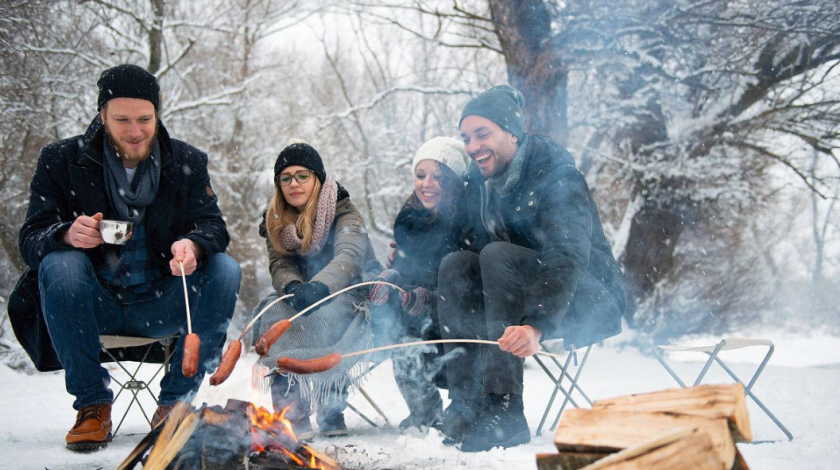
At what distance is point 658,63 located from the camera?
22.9 feet

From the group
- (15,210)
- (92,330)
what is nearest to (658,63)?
(92,330)

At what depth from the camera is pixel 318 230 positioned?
10.6 ft

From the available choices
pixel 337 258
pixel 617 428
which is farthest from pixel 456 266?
pixel 617 428

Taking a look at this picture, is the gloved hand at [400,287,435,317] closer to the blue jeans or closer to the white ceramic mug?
the blue jeans

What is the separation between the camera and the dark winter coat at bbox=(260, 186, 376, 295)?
2965mm

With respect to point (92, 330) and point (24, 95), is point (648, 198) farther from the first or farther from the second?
point (24, 95)

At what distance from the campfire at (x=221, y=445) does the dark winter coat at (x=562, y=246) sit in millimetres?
988

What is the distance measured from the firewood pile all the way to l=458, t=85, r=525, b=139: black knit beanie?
5.86 ft

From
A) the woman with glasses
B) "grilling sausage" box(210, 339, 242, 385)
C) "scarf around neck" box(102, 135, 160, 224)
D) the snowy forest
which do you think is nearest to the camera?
"grilling sausage" box(210, 339, 242, 385)

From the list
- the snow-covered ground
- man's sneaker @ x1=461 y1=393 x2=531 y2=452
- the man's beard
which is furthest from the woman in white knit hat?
the man's beard

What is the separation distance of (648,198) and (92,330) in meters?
7.50

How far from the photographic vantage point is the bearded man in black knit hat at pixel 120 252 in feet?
8.47

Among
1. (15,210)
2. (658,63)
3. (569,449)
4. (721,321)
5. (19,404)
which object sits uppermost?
(658,63)

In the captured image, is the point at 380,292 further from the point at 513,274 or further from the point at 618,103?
the point at 618,103
